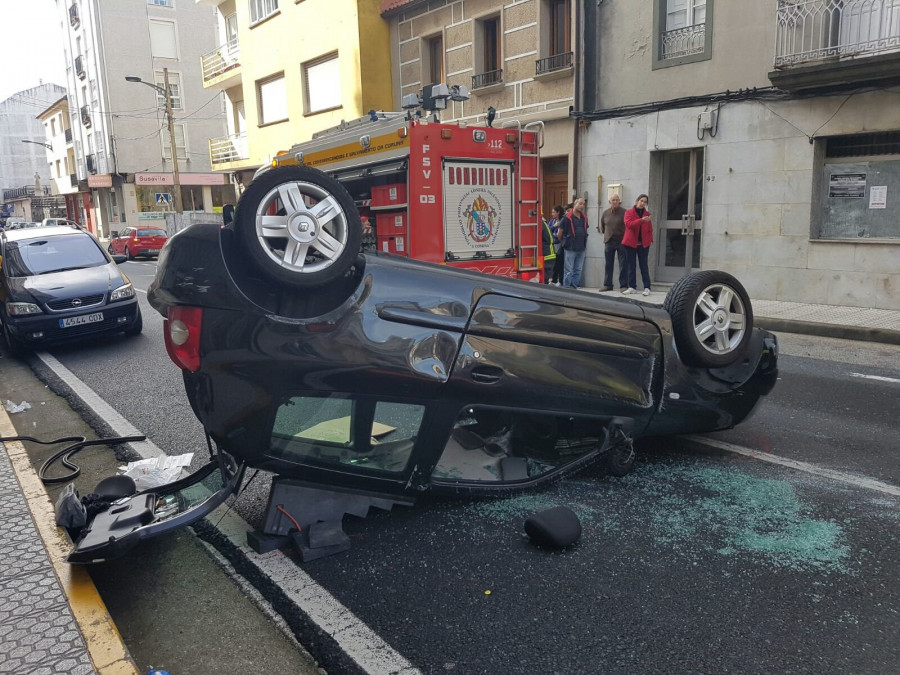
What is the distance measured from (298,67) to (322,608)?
22081mm

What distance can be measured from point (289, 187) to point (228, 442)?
1121 mm

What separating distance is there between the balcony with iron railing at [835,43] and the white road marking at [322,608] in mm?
10545

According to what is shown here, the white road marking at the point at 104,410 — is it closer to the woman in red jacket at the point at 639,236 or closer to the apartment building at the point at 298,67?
the woman in red jacket at the point at 639,236

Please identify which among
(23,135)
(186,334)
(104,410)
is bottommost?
(104,410)

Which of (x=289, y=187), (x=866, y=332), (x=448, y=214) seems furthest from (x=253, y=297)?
(x=866, y=332)

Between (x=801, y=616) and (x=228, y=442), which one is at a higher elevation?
(x=228, y=442)

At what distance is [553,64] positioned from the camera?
1518cm

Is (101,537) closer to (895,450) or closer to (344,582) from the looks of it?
(344,582)

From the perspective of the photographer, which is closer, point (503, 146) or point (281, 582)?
point (281, 582)

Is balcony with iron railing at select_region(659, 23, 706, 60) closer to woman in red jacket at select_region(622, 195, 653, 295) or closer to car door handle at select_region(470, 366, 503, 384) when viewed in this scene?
woman in red jacket at select_region(622, 195, 653, 295)

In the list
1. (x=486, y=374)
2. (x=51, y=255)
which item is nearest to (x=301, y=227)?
(x=486, y=374)

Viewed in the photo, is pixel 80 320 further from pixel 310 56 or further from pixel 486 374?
pixel 310 56

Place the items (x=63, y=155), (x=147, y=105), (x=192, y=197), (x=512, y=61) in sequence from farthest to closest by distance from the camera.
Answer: (x=63, y=155), (x=192, y=197), (x=147, y=105), (x=512, y=61)

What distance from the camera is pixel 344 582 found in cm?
301
